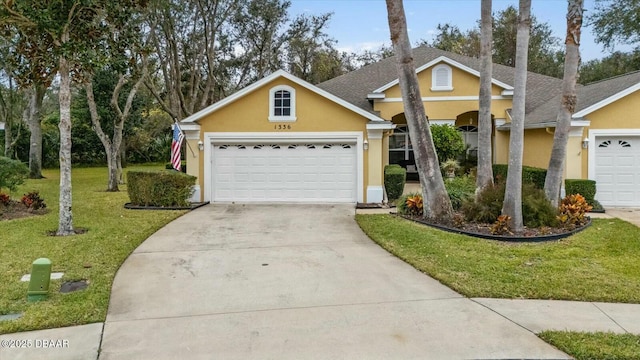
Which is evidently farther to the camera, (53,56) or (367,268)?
(53,56)

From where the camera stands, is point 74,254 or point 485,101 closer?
point 74,254

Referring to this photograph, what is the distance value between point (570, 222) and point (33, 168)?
25.1 metres

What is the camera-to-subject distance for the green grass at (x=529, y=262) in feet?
18.4

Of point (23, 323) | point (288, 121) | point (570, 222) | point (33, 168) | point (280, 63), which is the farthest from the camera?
point (280, 63)

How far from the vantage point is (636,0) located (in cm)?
2180

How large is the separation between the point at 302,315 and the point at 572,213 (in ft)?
26.0

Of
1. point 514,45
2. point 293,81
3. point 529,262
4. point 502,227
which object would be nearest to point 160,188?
point 293,81

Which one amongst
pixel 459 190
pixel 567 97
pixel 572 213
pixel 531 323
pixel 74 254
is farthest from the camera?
pixel 459 190

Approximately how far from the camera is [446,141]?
55.5ft

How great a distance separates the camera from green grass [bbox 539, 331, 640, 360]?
3850mm

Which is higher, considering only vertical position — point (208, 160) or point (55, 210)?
point (208, 160)

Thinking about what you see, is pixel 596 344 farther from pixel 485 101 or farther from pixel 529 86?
pixel 529 86

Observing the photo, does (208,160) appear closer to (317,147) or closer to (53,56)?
(317,147)

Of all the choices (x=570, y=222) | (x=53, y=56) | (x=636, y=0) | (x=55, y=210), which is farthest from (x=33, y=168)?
(x=636, y=0)
